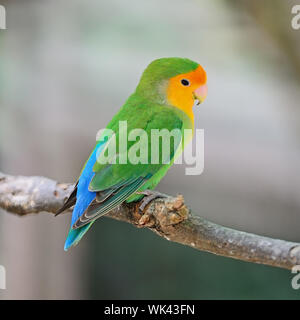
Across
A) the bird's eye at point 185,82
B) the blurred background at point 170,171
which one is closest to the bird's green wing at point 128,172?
the bird's eye at point 185,82

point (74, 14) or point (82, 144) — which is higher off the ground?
point (74, 14)

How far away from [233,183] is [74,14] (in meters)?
1.56

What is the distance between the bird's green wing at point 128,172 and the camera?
4.60 ft

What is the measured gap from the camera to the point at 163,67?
4.99 ft

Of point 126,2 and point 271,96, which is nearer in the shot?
point 271,96

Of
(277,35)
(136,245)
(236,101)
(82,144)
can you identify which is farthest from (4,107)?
(277,35)

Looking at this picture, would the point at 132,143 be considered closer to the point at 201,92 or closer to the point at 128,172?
the point at 128,172

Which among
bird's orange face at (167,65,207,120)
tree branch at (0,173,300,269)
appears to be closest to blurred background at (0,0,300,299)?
bird's orange face at (167,65,207,120)

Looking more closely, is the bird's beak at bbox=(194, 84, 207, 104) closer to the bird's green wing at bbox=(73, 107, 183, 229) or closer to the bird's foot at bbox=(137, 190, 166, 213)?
the bird's green wing at bbox=(73, 107, 183, 229)

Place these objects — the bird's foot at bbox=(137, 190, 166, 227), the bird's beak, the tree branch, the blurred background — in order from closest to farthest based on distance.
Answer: the tree branch < the bird's foot at bbox=(137, 190, 166, 227) < the bird's beak < the blurred background

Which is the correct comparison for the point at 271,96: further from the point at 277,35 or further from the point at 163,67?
the point at 163,67

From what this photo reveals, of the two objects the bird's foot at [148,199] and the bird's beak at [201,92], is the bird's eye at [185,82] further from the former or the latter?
the bird's foot at [148,199]

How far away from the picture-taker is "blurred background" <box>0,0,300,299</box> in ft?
10.4

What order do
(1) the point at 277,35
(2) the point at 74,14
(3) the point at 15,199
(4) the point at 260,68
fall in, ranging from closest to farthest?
(1) the point at 277,35 < (3) the point at 15,199 < (4) the point at 260,68 < (2) the point at 74,14
